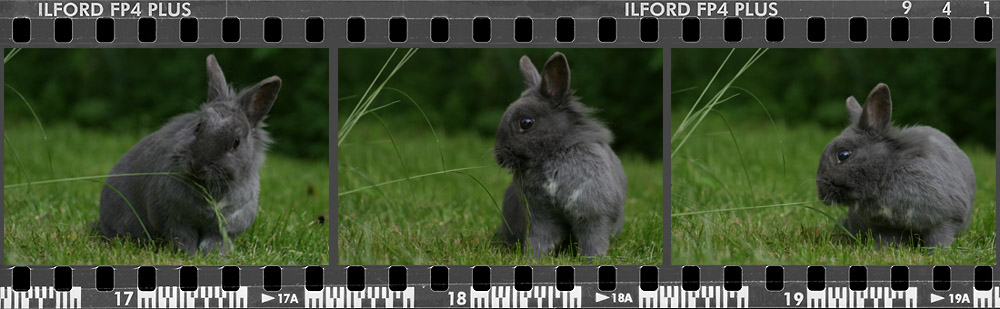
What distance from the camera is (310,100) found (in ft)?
27.5

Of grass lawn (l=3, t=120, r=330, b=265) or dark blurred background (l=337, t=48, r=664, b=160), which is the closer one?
grass lawn (l=3, t=120, r=330, b=265)

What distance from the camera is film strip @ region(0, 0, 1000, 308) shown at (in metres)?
4.56

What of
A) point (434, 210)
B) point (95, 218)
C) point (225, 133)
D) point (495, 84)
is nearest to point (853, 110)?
point (434, 210)

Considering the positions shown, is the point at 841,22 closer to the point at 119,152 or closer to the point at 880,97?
the point at 880,97

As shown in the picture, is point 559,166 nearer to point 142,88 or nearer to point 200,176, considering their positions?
point 200,176

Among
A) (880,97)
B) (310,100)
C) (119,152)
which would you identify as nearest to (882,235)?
(880,97)

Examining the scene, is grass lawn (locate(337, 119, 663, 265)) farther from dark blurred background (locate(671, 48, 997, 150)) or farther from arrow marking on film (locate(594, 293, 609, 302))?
dark blurred background (locate(671, 48, 997, 150))

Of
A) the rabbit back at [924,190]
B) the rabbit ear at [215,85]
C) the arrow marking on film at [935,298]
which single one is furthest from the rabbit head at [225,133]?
the arrow marking on film at [935,298]

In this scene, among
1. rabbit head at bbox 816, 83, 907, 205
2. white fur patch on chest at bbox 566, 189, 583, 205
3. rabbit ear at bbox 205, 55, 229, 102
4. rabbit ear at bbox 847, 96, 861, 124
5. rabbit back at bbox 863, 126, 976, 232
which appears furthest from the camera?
rabbit ear at bbox 847, 96, 861, 124

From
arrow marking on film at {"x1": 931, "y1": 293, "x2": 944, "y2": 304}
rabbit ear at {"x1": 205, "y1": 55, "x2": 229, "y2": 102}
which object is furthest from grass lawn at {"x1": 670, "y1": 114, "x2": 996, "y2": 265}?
rabbit ear at {"x1": 205, "y1": 55, "x2": 229, "y2": 102}

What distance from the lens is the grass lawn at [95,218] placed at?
4.75 m

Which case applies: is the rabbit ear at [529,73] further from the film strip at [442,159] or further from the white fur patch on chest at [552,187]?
the white fur patch on chest at [552,187]

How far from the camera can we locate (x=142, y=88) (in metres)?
9.20

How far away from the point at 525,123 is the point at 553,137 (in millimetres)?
165
